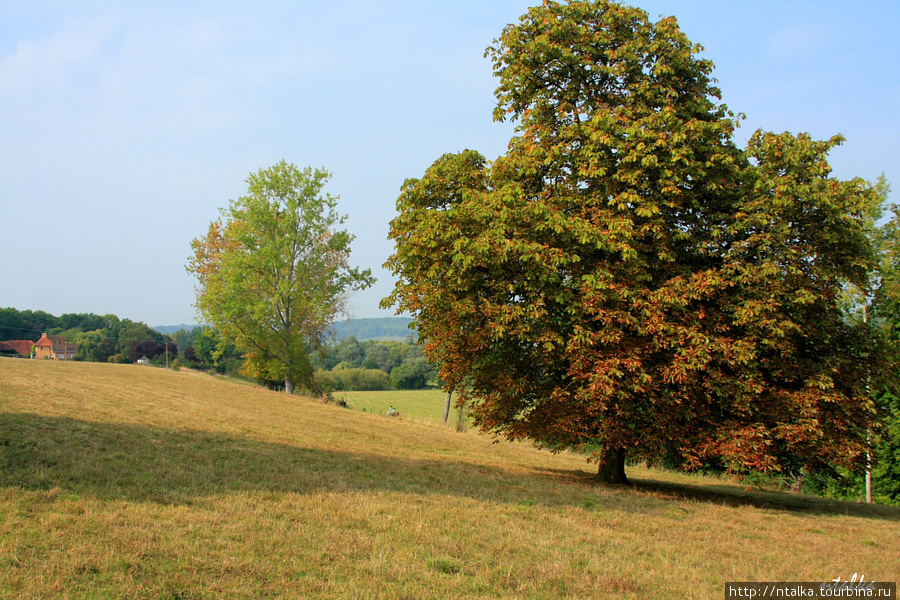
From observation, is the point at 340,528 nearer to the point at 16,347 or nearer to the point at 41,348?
the point at 41,348

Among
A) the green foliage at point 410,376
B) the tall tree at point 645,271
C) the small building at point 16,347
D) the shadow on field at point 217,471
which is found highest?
the tall tree at point 645,271

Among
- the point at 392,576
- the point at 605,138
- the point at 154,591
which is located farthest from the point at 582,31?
A: the point at 154,591

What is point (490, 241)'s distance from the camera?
1210 centimetres

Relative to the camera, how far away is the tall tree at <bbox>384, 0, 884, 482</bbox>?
11766 mm

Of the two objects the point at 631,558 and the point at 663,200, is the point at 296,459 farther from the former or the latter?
→ the point at 663,200

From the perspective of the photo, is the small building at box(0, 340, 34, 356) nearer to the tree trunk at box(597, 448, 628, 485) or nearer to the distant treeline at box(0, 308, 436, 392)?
the distant treeline at box(0, 308, 436, 392)

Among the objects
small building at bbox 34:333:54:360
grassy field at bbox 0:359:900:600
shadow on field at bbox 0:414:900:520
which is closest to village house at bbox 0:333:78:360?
small building at bbox 34:333:54:360

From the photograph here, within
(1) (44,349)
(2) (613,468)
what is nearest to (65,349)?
(1) (44,349)

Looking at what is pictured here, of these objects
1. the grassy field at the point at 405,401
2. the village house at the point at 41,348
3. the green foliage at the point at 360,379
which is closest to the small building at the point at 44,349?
the village house at the point at 41,348

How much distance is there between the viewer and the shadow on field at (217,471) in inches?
320

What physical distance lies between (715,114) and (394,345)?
113378mm

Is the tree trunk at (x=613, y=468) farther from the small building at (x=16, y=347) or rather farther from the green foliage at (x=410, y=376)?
the small building at (x=16, y=347)

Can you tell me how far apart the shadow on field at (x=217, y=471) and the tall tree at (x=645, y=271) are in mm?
1706

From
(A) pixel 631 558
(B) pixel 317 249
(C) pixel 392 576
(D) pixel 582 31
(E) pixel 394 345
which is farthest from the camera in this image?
(E) pixel 394 345
